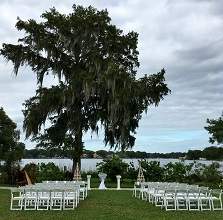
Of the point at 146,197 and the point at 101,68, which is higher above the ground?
the point at 101,68

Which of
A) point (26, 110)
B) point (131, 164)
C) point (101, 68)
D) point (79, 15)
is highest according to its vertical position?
point (79, 15)

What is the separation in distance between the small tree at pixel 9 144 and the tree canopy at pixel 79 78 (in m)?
1.36

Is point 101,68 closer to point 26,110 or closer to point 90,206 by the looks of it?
point 26,110

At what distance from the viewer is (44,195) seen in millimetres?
15875

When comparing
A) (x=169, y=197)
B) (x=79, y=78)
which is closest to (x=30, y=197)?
(x=169, y=197)

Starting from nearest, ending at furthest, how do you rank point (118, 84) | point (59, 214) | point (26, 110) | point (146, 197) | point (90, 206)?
point (59, 214) → point (90, 206) → point (146, 197) → point (118, 84) → point (26, 110)

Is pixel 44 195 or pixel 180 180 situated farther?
pixel 180 180

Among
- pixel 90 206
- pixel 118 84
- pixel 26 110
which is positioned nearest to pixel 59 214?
pixel 90 206

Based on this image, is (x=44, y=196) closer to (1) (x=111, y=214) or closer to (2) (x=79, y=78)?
(1) (x=111, y=214)

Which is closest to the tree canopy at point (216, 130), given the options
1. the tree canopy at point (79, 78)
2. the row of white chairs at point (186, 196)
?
the tree canopy at point (79, 78)

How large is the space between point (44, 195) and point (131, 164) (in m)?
14.2

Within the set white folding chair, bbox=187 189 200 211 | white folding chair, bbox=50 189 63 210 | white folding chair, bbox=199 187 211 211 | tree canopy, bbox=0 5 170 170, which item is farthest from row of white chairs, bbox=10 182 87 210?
tree canopy, bbox=0 5 170 170

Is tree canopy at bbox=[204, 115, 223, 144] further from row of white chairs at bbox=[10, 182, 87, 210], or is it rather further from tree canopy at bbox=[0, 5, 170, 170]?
row of white chairs at bbox=[10, 182, 87, 210]

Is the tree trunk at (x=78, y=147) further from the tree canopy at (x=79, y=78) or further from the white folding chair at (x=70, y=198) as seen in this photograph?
the white folding chair at (x=70, y=198)
